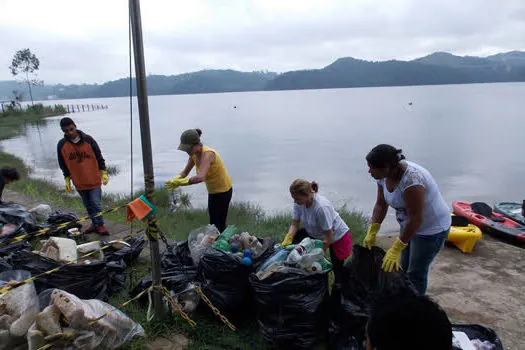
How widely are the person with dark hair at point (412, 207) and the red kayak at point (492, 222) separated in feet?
16.4

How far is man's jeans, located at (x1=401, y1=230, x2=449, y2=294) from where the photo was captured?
2705mm

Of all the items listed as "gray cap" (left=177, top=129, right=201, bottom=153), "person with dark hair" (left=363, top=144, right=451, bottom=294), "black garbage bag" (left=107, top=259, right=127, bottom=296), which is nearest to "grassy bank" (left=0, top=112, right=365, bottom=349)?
"black garbage bag" (left=107, top=259, right=127, bottom=296)

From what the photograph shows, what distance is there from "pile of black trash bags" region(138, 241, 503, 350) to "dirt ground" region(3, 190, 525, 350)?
0.53 meters

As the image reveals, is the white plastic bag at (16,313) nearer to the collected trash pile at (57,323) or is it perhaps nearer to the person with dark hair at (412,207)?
the collected trash pile at (57,323)

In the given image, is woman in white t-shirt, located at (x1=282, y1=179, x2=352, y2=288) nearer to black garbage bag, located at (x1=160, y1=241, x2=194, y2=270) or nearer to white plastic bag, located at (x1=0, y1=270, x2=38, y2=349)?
black garbage bag, located at (x1=160, y1=241, x2=194, y2=270)

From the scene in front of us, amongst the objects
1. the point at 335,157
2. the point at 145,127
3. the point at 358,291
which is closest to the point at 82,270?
the point at 145,127

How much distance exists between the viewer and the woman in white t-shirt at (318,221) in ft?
9.91

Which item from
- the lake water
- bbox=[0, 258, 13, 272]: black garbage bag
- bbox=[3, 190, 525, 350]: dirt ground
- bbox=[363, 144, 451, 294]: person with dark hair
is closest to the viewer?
bbox=[363, 144, 451, 294]: person with dark hair

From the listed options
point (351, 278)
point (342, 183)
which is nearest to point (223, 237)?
point (351, 278)

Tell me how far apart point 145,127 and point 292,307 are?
59.9 inches

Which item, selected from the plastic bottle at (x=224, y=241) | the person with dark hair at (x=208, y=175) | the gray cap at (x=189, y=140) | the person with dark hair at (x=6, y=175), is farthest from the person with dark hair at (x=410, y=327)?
the person with dark hair at (x=6, y=175)

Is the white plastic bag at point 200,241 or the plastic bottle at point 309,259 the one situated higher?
the plastic bottle at point 309,259

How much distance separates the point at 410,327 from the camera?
1128mm

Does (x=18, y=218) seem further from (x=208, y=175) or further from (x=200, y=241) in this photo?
(x=200, y=241)
